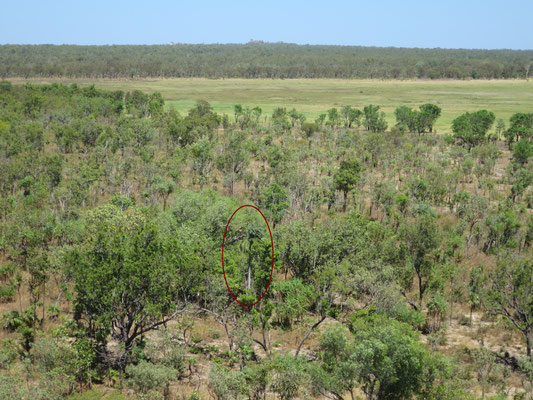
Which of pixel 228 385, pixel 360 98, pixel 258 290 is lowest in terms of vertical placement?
pixel 228 385

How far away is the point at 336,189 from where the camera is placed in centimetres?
5025

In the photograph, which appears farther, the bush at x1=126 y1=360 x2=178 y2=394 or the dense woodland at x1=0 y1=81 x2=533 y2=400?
the dense woodland at x1=0 y1=81 x2=533 y2=400

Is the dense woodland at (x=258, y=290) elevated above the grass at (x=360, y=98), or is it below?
below

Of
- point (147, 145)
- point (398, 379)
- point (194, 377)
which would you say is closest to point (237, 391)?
point (194, 377)

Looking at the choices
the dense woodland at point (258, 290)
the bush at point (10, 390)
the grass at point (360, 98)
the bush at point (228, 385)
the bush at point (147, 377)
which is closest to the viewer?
the bush at point (10, 390)

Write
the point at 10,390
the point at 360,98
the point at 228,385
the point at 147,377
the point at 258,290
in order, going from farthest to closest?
the point at 360,98 < the point at 258,290 < the point at 147,377 < the point at 228,385 < the point at 10,390

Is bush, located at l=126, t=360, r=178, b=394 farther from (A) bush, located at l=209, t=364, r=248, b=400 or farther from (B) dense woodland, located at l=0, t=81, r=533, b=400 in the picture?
(A) bush, located at l=209, t=364, r=248, b=400

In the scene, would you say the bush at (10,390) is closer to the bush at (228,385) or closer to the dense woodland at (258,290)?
the dense woodland at (258,290)

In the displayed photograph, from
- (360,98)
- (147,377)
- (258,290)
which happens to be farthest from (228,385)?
(360,98)

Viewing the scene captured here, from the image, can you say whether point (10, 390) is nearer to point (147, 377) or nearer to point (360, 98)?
point (147, 377)

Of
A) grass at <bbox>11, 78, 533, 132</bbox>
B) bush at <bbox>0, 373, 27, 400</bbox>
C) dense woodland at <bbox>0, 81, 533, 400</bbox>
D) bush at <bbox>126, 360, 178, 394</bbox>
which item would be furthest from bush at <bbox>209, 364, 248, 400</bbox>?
grass at <bbox>11, 78, 533, 132</bbox>

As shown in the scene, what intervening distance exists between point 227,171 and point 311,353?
3302cm

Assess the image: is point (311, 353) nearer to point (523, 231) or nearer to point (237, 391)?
point (237, 391)

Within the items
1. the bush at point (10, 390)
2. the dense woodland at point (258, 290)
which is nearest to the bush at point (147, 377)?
the dense woodland at point (258, 290)
